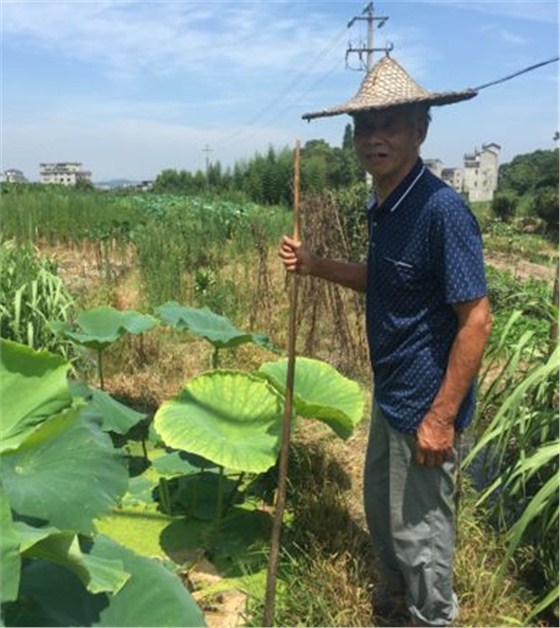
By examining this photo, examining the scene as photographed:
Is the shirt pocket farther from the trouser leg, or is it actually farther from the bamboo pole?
the trouser leg

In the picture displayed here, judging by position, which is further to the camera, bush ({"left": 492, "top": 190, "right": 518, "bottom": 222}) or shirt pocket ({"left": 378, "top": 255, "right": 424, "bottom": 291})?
bush ({"left": 492, "top": 190, "right": 518, "bottom": 222})

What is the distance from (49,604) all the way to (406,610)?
3.72ft

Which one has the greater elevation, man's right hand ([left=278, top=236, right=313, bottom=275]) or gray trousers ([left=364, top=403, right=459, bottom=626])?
man's right hand ([left=278, top=236, right=313, bottom=275])

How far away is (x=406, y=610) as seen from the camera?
216 centimetres

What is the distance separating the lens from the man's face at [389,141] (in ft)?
6.06

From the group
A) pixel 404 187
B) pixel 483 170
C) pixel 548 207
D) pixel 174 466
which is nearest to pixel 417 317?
pixel 404 187

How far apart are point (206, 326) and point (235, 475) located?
2.33 feet

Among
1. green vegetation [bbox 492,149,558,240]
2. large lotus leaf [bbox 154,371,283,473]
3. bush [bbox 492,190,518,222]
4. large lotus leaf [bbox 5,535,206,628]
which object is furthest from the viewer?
bush [bbox 492,190,518,222]

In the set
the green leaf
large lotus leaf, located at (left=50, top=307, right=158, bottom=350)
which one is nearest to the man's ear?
the green leaf

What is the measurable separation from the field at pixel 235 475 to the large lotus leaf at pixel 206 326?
0.01 metres

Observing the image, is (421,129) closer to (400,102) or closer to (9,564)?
(400,102)

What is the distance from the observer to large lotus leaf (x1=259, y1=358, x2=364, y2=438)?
2584mm

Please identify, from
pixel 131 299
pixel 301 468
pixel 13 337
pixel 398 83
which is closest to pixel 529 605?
pixel 301 468

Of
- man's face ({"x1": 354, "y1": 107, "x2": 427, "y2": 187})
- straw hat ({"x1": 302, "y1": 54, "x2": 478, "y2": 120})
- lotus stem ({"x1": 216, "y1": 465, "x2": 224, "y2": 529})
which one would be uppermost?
straw hat ({"x1": 302, "y1": 54, "x2": 478, "y2": 120})
